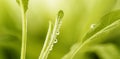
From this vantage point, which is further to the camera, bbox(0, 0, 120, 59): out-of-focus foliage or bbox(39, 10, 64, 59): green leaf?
bbox(0, 0, 120, 59): out-of-focus foliage

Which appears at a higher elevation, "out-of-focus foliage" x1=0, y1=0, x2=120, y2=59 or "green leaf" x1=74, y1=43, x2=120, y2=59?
"out-of-focus foliage" x1=0, y1=0, x2=120, y2=59

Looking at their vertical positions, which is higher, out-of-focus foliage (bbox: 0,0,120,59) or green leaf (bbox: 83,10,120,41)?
out-of-focus foliage (bbox: 0,0,120,59)

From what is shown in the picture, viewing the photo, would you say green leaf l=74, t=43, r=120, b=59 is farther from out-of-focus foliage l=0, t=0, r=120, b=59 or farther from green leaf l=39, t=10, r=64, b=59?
green leaf l=39, t=10, r=64, b=59

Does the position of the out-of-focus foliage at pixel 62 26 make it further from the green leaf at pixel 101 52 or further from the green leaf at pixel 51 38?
the green leaf at pixel 51 38

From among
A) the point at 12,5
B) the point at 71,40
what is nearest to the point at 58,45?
the point at 71,40

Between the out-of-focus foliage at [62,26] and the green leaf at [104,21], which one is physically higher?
the out-of-focus foliage at [62,26]

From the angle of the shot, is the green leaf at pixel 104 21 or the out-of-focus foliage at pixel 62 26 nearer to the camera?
the green leaf at pixel 104 21

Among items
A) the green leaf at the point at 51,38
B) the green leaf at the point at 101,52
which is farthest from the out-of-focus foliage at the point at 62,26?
the green leaf at the point at 51,38

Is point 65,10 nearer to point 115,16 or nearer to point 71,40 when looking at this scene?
point 71,40

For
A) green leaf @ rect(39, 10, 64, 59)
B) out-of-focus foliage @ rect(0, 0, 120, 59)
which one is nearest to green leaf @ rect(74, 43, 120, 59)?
out-of-focus foliage @ rect(0, 0, 120, 59)
